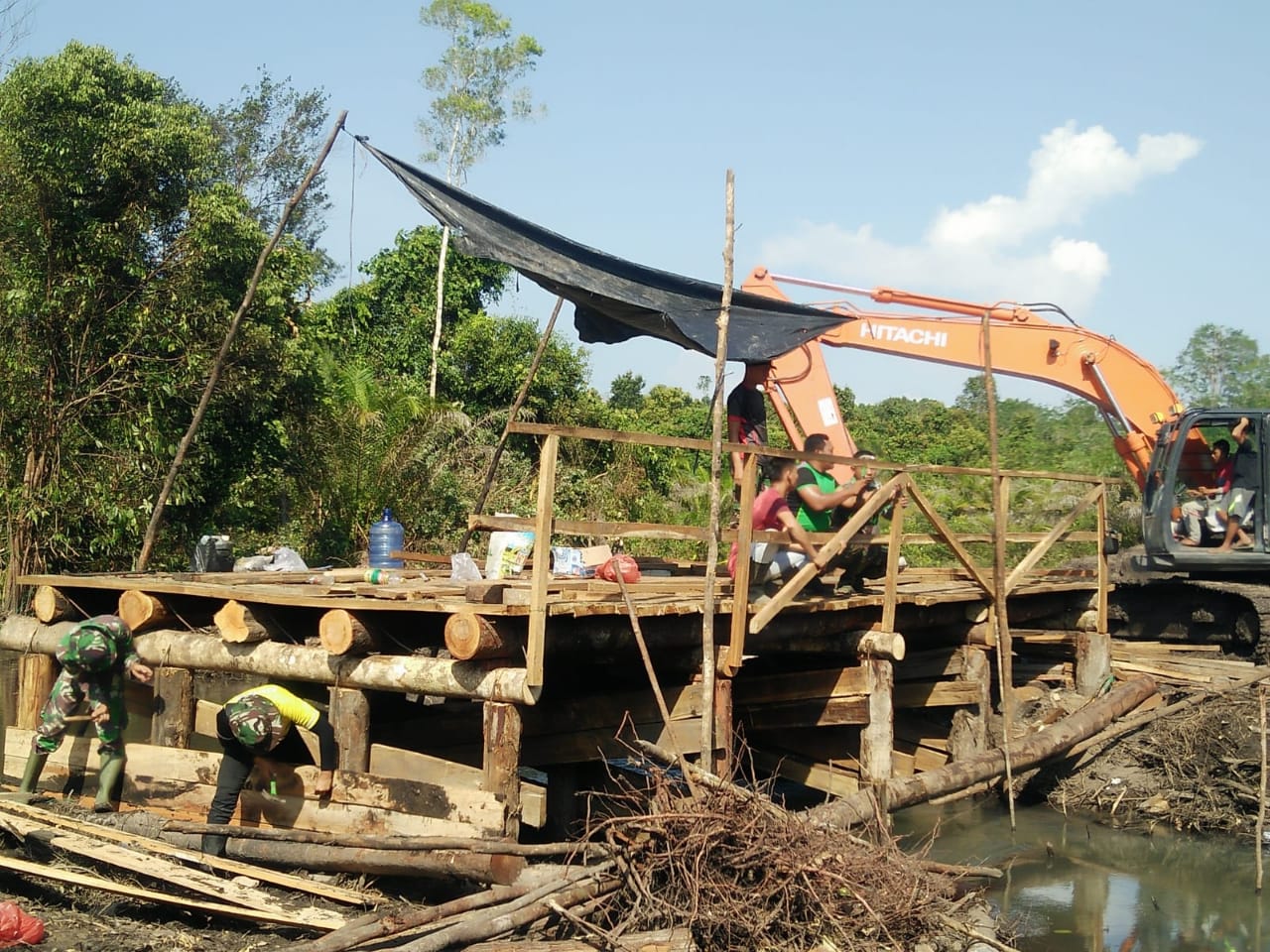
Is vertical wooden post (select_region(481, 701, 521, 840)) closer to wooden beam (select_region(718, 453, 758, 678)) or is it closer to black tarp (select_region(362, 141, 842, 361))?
wooden beam (select_region(718, 453, 758, 678))

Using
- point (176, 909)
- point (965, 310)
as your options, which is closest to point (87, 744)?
point (176, 909)

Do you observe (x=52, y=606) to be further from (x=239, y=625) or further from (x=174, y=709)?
(x=239, y=625)

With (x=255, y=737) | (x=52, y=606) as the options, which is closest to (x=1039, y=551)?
(x=255, y=737)

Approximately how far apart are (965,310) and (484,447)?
851 cm

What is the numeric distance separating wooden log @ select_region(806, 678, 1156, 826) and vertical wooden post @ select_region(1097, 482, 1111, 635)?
0.63m

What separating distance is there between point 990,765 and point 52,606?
22.2ft

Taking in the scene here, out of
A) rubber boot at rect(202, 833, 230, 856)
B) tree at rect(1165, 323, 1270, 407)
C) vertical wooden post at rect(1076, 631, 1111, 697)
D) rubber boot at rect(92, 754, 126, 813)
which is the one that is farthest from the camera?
tree at rect(1165, 323, 1270, 407)

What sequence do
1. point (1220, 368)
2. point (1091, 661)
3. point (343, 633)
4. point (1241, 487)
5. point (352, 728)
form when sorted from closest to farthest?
1. point (343, 633)
2. point (352, 728)
3. point (1091, 661)
4. point (1241, 487)
5. point (1220, 368)

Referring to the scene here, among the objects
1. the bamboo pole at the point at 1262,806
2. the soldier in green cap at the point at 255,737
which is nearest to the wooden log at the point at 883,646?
the bamboo pole at the point at 1262,806

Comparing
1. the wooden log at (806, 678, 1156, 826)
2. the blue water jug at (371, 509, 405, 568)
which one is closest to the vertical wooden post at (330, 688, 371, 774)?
the wooden log at (806, 678, 1156, 826)

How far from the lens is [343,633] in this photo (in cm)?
678

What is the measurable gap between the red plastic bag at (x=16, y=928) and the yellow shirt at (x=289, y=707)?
160 cm

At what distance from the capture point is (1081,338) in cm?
1244

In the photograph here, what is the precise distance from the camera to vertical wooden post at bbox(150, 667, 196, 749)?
26.1 ft
